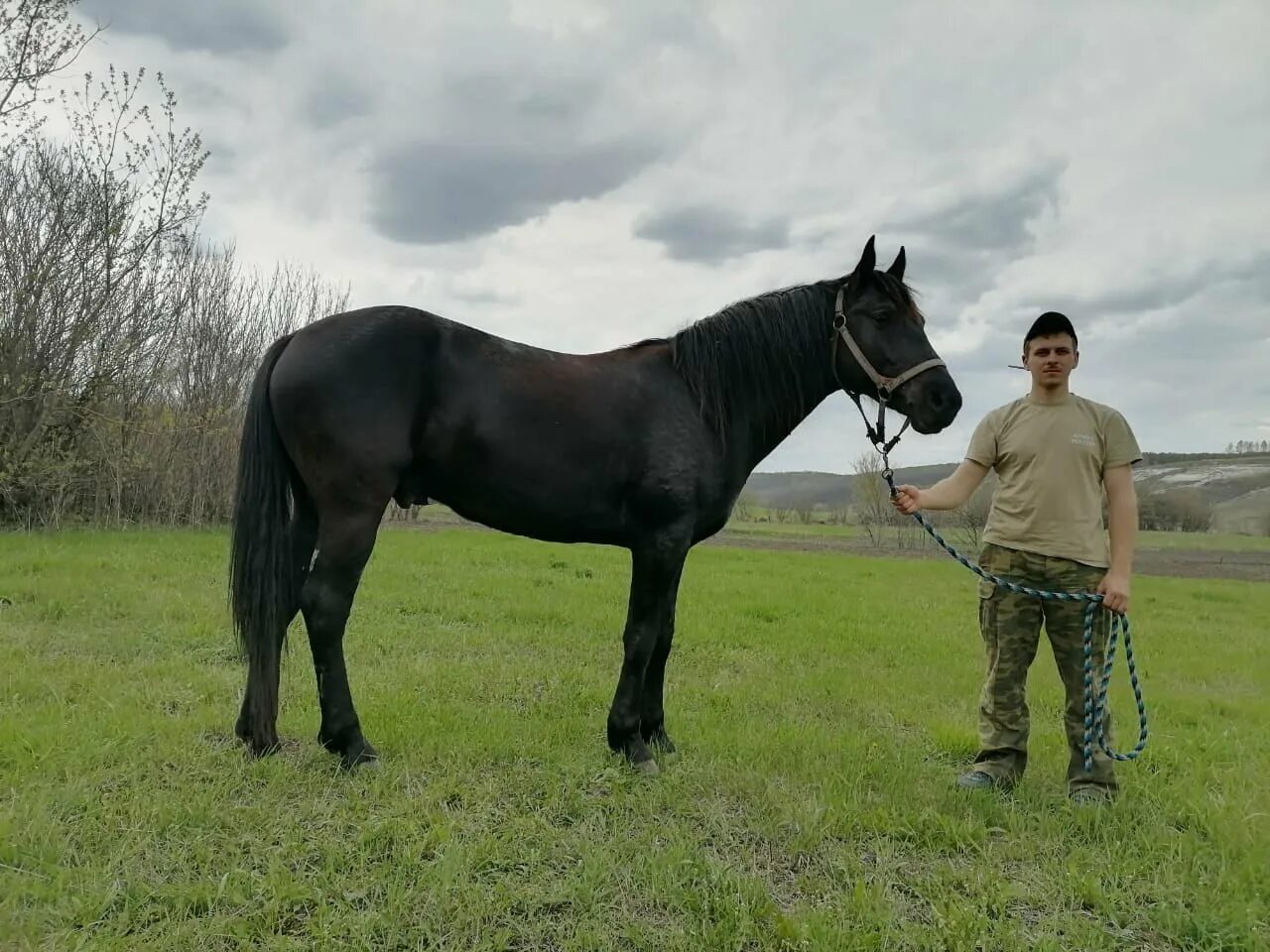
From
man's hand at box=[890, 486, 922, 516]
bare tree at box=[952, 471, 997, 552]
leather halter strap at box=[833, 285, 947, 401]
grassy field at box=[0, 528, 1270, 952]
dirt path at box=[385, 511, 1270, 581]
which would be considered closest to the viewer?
grassy field at box=[0, 528, 1270, 952]

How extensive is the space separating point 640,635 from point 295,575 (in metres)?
1.73

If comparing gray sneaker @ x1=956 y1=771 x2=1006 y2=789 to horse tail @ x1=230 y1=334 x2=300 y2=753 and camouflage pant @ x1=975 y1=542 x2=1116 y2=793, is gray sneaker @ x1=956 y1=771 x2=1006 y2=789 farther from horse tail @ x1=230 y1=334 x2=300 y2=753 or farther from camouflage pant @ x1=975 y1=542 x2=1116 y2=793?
horse tail @ x1=230 y1=334 x2=300 y2=753

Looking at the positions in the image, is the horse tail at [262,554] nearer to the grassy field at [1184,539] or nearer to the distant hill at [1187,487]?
the grassy field at [1184,539]

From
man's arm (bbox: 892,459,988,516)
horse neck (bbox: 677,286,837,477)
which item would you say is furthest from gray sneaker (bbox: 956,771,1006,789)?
horse neck (bbox: 677,286,837,477)

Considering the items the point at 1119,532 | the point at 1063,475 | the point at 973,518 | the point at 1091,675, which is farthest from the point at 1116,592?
the point at 973,518

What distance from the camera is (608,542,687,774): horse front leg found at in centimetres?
352

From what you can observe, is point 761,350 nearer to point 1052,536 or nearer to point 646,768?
point 1052,536

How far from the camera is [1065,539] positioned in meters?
3.21

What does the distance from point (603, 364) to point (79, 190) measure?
1302 cm

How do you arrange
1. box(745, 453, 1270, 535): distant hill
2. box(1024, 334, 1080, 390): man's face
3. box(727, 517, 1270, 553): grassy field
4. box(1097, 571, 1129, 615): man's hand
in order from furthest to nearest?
box(745, 453, 1270, 535): distant hill, box(727, 517, 1270, 553): grassy field, box(1024, 334, 1080, 390): man's face, box(1097, 571, 1129, 615): man's hand

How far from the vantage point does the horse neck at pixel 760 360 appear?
3.77 m

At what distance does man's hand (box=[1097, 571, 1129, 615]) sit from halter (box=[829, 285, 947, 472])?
1069 millimetres

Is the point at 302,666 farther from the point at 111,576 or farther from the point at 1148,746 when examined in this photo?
the point at 1148,746

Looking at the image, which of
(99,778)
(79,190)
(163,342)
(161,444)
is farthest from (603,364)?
(161,444)
